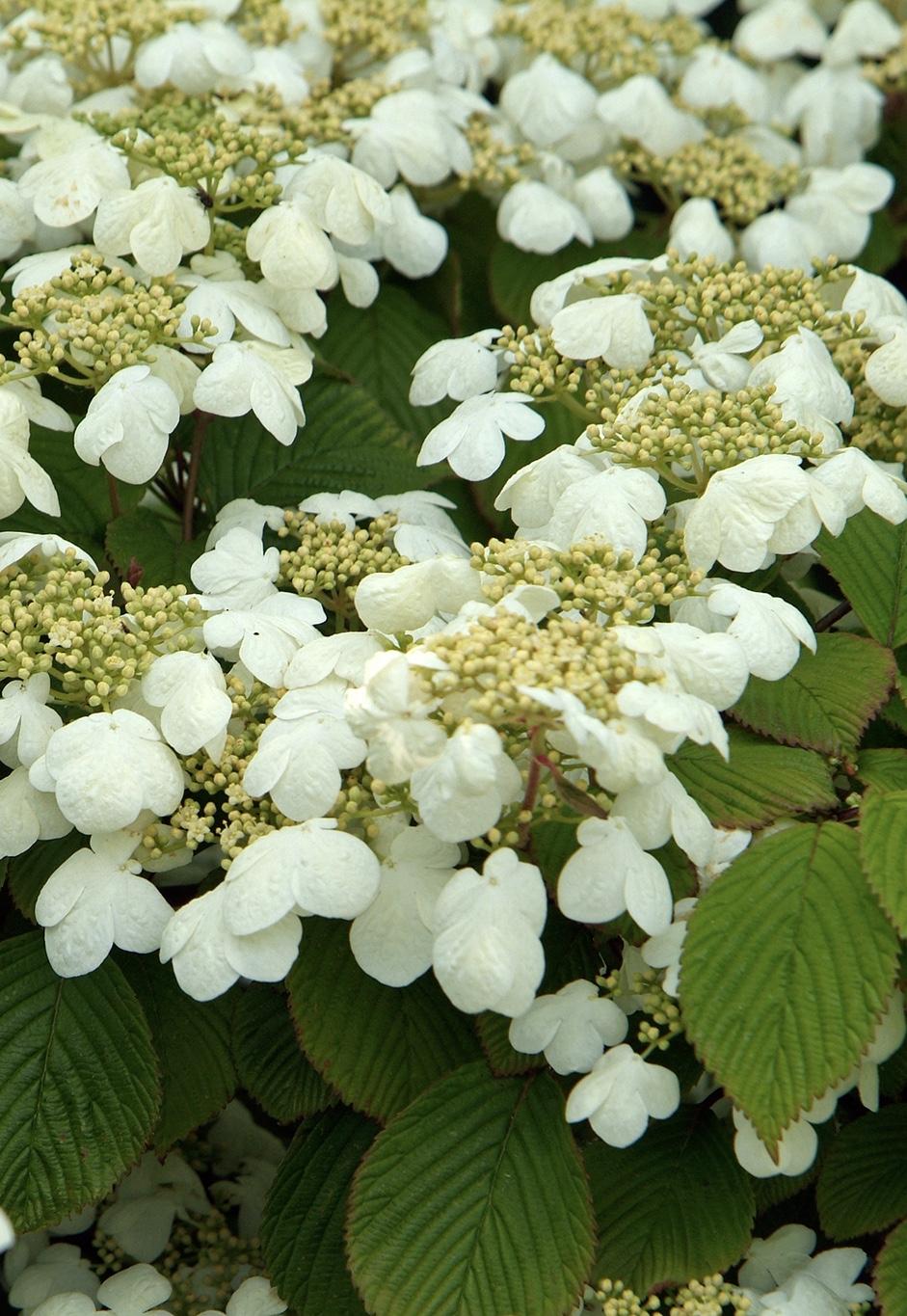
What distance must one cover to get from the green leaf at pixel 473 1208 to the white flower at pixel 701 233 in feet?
2.79

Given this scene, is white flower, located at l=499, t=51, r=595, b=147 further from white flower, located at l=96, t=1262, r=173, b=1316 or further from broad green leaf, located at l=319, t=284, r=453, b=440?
white flower, located at l=96, t=1262, r=173, b=1316

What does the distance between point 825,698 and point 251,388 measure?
0.49 meters

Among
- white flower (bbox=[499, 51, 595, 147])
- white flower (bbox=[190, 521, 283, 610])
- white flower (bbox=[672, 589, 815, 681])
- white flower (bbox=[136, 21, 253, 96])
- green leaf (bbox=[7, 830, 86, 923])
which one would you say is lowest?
green leaf (bbox=[7, 830, 86, 923])

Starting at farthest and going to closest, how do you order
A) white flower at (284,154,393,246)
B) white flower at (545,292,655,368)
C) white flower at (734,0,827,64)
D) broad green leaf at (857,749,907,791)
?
white flower at (734,0,827,64) < white flower at (284,154,393,246) < white flower at (545,292,655,368) < broad green leaf at (857,749,907,791)

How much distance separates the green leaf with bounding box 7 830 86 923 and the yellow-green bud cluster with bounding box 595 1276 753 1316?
469 millimetres

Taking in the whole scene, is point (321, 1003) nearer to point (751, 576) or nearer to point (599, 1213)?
point (599, 1213)

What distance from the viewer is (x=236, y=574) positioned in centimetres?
101

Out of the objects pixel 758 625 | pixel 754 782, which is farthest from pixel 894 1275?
pixel 758 625

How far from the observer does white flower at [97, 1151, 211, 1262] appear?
1.13m

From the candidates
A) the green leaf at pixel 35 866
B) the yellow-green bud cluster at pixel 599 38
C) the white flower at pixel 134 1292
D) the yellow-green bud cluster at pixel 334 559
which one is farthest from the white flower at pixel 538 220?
the white flower at pixel 134 1292

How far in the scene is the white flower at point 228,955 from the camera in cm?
83

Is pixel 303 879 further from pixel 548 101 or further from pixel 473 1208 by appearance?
pixel 548 101

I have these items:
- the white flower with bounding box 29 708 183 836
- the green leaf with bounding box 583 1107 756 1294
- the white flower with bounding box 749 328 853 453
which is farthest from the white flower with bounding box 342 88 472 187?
the green leaf with bounding box 583 1107 756 1294

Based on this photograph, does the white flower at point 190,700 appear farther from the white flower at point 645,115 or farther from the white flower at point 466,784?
the white flower at point 645,115
